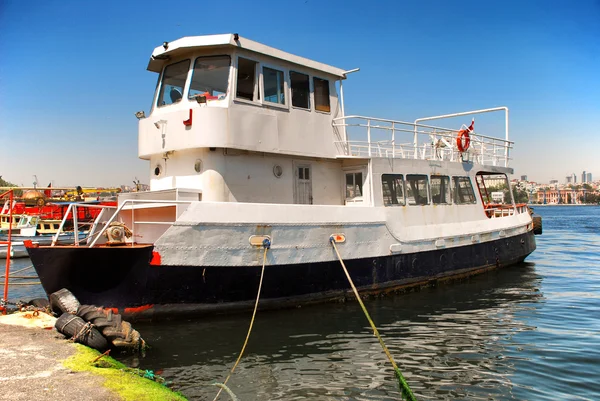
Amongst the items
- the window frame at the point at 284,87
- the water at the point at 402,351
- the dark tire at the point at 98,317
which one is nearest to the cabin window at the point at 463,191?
the water at the point at 402,351

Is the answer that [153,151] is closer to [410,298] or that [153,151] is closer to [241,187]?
[241,187]

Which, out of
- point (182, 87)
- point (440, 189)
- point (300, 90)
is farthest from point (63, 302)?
point (440, 189)

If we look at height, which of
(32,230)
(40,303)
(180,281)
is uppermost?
(32,230)

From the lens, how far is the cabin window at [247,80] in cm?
927

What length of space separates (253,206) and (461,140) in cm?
765

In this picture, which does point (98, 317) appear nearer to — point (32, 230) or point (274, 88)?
point (274, 88)

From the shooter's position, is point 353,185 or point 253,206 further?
point 353,185

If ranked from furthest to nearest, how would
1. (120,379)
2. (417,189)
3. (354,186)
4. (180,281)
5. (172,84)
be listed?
(417,189) < (354,186) < (172,84) < (180,281) < (120,379)

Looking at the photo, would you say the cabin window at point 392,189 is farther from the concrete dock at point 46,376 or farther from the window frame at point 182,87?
the concrete dock at point 46,376

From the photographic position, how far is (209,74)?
9320 mm

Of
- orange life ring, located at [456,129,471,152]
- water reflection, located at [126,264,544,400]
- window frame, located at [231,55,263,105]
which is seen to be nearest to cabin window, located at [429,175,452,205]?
orange life ring, located at [456,129,471,152]

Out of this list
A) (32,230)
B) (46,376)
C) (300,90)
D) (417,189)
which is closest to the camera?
(46,376)

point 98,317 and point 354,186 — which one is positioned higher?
point 354,186

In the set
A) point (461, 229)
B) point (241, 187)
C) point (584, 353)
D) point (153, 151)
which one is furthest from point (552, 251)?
point (153, 151)
